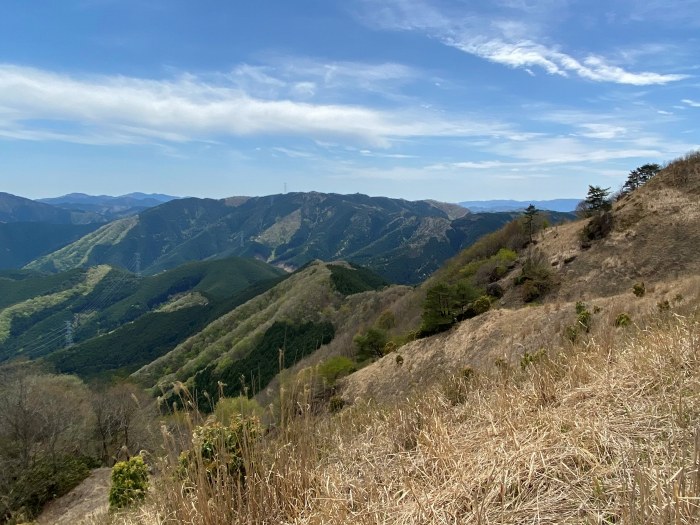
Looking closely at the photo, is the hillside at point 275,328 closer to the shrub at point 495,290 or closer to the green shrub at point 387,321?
the green shrub at point 387,321

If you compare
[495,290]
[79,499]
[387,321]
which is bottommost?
[387,321]

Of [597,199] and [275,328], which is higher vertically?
[597,199]

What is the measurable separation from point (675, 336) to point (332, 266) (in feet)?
458

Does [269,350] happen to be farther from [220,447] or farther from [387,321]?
[220,447]

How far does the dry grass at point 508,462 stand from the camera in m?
2.72

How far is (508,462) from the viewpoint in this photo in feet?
10.8

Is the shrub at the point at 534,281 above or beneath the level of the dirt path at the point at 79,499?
above

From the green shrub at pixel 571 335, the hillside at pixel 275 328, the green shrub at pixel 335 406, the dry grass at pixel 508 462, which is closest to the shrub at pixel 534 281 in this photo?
the green shrub at pixel 335 406

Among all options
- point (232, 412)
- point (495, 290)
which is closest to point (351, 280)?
point (495, 290)

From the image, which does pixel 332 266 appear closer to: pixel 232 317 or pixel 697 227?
pixel 232 317

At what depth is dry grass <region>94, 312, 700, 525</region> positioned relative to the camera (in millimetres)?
2719

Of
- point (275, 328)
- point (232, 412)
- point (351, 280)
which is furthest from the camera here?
point (351, 280)

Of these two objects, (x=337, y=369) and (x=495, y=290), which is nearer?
(x=495, y=290)

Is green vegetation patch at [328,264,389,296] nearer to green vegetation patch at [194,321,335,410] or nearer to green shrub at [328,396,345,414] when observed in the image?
green vegetation patch at [194,321,335,410]
